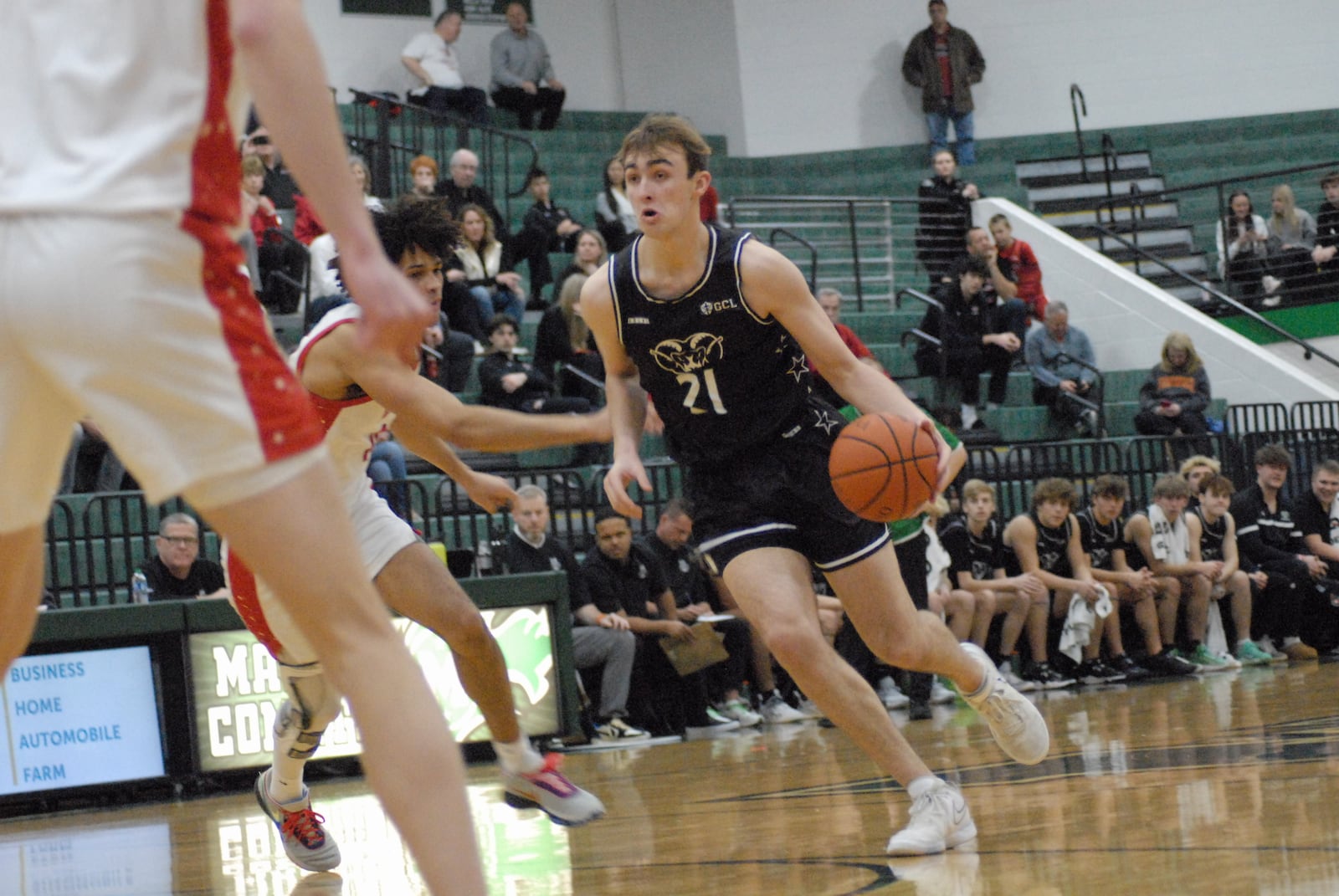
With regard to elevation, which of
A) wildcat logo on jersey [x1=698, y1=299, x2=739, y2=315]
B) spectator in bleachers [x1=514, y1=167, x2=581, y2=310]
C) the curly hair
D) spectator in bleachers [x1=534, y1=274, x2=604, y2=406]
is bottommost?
wildcat logo on jersey [x1=698, y1=299, x2=739, y2=315]

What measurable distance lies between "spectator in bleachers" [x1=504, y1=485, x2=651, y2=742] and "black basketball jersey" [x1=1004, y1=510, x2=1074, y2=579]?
124 inches

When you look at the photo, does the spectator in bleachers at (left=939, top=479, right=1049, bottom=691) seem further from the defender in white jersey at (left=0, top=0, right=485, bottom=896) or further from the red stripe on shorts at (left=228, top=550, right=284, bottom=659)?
the defender in white jersey at (left=0, top=0, right=485, bottom=896)

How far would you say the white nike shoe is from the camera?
4.20 metres

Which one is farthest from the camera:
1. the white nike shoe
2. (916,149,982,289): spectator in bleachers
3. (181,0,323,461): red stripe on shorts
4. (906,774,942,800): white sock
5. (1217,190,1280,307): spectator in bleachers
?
(916,149,982,289): spectator in bleachers

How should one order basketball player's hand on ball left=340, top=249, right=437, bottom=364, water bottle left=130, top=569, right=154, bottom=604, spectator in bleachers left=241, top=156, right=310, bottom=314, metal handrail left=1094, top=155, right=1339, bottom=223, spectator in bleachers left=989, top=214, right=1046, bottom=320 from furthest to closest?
metal handrail left=1094, top=155, right=1339, bottom=223 < spectator in bleachers left=989, top=214, right=1046, bottom=320 < spectator in bleachers left=241, top=156, right=310, bottom=314 < water bottle left=130, top=569, right=154, bottom=604 < basketball player's hand on ball left=340, top=249, right=437, bottom=364

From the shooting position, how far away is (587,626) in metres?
9.81

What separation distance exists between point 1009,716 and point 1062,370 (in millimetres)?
11363

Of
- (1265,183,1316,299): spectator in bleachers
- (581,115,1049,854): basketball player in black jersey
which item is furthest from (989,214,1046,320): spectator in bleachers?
(581,115,1049,854): basketball player in black jersey

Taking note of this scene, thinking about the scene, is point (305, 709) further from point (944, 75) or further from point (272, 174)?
point (944, 75)

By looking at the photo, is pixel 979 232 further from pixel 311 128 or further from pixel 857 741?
pixel 311 128

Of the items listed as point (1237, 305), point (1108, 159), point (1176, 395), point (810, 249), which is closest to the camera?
point (1176, 395)

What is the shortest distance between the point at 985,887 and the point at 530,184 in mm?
12569

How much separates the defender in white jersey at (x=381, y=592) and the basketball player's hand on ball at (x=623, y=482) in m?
0.43

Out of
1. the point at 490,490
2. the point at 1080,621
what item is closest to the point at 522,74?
the point at 1080,621
